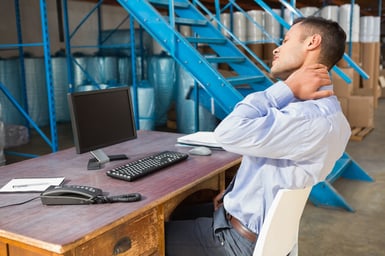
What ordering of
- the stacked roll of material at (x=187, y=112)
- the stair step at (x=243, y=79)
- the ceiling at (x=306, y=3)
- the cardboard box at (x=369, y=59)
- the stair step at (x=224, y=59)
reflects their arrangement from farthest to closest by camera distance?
the ceiling at (x=306, y=3), the cardboard box at (x=369, y=59), the stacked roll of material at (x=187, y=112), the stair step at (x=224, y=59), the stair step at (x=243, y=79)

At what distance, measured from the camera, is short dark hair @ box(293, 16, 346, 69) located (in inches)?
61.6

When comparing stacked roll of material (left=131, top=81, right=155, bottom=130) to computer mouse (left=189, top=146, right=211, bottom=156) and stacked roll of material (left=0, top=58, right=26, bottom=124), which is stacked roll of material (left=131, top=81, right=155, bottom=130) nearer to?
stacked roll of material (left=0, top=58, right=26, bottom=124)

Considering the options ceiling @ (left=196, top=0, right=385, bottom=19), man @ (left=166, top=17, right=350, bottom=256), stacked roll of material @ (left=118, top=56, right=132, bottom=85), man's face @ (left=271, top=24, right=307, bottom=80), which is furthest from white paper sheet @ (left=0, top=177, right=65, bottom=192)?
ceiling @ (left=196, top=0, right=385, bottom=19)

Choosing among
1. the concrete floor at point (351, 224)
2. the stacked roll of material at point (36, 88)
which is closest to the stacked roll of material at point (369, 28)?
the concrete floor at point (351, 224)

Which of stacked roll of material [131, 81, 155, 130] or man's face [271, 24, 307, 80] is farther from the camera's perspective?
stacked roll of material [131, 81, 155, 130]

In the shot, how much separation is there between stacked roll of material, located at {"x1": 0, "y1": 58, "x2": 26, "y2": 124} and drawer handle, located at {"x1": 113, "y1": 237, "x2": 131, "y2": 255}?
5.32 m

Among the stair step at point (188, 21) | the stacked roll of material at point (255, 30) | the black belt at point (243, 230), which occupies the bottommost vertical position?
the black belt at point (243, 230)

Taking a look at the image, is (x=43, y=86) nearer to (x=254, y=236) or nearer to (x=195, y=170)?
(x=195, y=170)

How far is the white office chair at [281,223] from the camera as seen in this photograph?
53.0 inches

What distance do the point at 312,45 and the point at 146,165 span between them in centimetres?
89

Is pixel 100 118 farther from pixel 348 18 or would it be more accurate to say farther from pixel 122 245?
pixel 348 18

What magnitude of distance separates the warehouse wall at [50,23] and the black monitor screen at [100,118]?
569 cm

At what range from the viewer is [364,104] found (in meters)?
6.45

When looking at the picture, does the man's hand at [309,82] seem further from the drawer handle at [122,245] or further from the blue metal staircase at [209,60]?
the blue metal staircase at [209,60]
